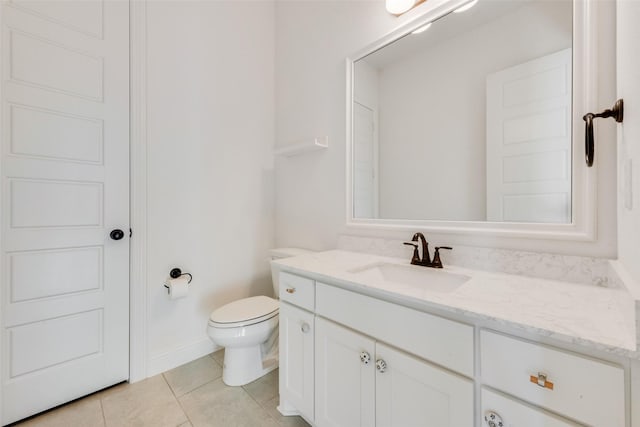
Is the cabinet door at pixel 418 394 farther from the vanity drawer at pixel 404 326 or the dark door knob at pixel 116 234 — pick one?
the dark door knob at pixel 116 234

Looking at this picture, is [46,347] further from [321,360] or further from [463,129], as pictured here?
[463,129]

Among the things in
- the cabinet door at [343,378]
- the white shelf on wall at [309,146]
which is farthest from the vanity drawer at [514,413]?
the white shelf on wall at [309,146]

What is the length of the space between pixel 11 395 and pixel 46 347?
224 mm

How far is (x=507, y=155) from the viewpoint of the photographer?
1051 millimetres

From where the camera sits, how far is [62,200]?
1.33 meters

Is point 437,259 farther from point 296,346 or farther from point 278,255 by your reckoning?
point 278,255

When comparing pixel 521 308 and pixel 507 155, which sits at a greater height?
pixel 507 155

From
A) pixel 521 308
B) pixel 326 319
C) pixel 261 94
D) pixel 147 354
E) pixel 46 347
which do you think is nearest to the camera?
pixel 521 308

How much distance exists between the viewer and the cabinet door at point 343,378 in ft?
2.95

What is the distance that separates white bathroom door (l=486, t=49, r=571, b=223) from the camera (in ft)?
3.02

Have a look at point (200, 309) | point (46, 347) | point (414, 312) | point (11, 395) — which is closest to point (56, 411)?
point (11, 395)

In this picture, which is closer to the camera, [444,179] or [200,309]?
[444,179]

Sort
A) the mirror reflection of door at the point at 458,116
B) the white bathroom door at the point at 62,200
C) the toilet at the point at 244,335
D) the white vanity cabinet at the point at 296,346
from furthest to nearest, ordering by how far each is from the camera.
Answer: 1. the toilet at the point at 244,335
2. the white bathroom door at the point at 62,200
3. the white vanity cabinet at the point at 296,346
4. the mirror reflection of door at the point at 458,116

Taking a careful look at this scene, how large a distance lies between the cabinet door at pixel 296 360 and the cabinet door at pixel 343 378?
5cm
